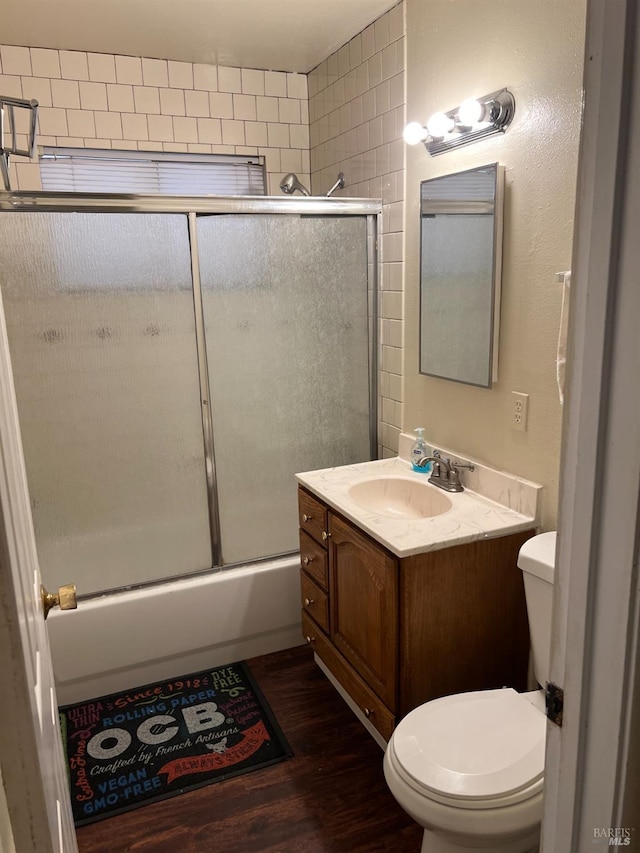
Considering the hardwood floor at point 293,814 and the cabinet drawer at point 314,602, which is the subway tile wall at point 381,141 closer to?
the cabinet drawer at point 314,602

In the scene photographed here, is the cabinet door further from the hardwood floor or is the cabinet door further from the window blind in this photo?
the window blind

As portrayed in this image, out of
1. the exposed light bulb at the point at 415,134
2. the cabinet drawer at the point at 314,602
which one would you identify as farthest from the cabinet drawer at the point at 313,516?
the exposed light bulb at the point at 415,134

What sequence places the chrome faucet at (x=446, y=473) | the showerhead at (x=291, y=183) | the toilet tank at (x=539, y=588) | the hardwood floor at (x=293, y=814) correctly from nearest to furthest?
the toilet tank at (x=539, y=588), the hardwood floor at (x=293, y=814), the chrome faucet at (x=446, y=473), the showerhead at (x=291, y=183)

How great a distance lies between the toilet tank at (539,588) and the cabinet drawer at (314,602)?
0.81 meters

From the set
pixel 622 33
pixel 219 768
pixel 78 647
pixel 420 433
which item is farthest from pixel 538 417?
pixel 78 647

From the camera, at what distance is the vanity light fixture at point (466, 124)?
5.98 ft

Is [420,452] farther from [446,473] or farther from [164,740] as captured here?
[164,740]

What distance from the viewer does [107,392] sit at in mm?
2354

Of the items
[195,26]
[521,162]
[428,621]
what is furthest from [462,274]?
[195,26]

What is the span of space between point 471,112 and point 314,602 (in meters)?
1.74

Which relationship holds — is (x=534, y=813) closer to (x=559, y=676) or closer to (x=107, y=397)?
(x=559, y=676)

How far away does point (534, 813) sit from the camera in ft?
4.41

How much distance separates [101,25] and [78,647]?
2.41 m

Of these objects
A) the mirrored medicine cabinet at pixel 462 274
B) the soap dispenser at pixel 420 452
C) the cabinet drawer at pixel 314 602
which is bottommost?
the cabinet drawer at pixel 314 602
